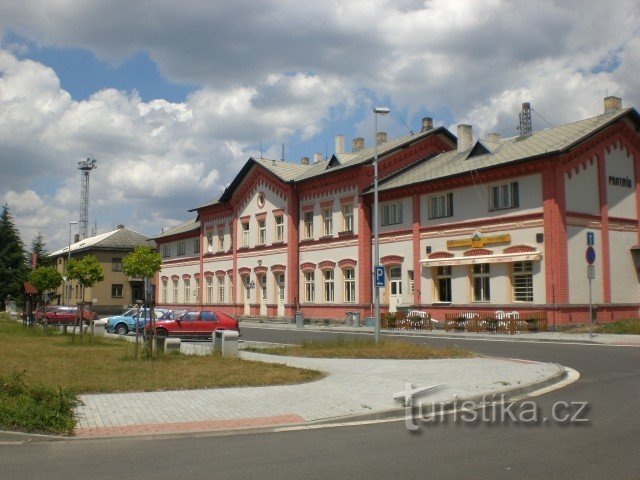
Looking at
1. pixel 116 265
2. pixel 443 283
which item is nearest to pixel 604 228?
pixel 443 283

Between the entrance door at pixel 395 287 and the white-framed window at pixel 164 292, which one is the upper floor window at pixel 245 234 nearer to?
the white-framed window at pixel 164 292

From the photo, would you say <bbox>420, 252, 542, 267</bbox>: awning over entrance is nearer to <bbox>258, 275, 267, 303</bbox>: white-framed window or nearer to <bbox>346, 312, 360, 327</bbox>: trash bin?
<bbox>346, 312, 360, 327</bbox>: trash bin

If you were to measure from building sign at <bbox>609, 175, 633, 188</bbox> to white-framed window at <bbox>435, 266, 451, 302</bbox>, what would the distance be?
9.08 metres

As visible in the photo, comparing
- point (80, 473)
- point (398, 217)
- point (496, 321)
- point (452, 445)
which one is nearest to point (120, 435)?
point (80, 473)

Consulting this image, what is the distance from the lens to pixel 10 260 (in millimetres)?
79375

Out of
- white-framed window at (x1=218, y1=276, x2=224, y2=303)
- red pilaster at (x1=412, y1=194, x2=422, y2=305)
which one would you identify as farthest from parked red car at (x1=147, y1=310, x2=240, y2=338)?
white-framed window at (x1=218, y1=276, x2=224, y2=303)

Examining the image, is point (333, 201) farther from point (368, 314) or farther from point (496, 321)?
point (496, 321)

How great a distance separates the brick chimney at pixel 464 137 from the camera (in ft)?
128

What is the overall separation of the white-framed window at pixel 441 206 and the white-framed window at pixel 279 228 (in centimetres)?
1428

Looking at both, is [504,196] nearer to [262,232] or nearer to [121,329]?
[121,329]

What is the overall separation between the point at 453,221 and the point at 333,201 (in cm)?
1040

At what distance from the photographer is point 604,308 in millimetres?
31594

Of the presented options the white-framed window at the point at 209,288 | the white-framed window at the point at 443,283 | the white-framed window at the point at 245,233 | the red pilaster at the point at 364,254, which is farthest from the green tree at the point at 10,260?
the white-framed window at the point at 443,283

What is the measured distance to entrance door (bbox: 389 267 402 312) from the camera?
3822 cm
